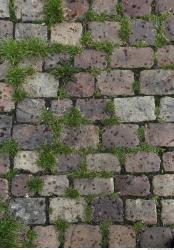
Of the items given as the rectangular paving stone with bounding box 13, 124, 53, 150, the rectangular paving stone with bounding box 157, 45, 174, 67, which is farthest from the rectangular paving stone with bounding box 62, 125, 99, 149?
the rectangular paving stone with bounding box 157, 45, 174, 67

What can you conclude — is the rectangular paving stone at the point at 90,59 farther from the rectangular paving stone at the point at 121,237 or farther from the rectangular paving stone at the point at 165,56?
the rectangular paving stone at the point at 121,237

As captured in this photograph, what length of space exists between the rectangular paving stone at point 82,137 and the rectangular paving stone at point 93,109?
3.9 inches

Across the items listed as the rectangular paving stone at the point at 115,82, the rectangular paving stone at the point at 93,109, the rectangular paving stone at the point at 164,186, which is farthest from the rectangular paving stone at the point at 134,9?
the rectangular paving stone at the point at 164,186

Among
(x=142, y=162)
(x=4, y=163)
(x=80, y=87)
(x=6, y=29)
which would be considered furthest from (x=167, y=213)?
(x=6, y=29)

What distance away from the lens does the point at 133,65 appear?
4.54 meters

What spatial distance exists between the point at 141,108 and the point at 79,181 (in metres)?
0.85

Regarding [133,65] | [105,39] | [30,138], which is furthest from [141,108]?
[30,138]

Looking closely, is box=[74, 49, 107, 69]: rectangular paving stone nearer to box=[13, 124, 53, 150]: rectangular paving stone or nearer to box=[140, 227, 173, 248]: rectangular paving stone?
box=[13, 124, 53, 150]: rectangular paving stone

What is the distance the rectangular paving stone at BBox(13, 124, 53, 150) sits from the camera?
14.4ft

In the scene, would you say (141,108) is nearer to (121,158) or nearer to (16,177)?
(121,158)

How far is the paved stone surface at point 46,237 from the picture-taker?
4.31 m

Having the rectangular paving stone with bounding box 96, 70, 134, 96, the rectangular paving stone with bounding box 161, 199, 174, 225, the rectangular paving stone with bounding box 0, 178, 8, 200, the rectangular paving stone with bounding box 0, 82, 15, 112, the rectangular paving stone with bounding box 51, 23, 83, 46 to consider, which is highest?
the rectangular paving stone with bounding box 51, 23, 83, 46

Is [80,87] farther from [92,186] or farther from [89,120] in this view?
[92,186]

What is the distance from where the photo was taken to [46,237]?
14.2ft
